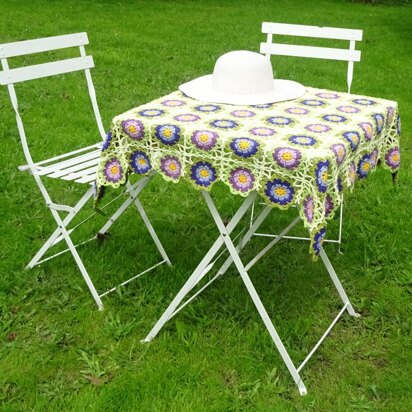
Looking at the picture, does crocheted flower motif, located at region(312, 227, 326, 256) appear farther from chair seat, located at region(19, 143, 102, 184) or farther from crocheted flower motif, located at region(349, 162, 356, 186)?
chair seat, located at region(19, 143, 102, 184)

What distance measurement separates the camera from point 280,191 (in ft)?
8.38

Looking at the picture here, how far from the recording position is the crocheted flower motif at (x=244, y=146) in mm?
2539

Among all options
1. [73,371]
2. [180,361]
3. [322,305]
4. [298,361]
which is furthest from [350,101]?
[73,371]

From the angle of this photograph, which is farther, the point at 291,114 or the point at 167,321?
the point at 167,321

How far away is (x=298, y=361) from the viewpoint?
3.05 meters

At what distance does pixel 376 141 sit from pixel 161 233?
1.73 metres

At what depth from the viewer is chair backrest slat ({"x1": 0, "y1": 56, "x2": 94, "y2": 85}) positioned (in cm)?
338

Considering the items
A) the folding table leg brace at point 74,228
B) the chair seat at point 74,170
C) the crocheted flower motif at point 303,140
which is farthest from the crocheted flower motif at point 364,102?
the chair seat at point 74,170

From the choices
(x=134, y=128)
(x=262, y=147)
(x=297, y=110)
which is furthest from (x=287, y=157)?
(x=134, y=128)

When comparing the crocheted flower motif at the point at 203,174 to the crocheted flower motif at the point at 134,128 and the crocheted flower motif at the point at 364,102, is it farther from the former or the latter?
the crocheted flower motif at the point at 364,102

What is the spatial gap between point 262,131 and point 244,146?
0.51 ft

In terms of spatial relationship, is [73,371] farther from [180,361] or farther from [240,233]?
[240,233]

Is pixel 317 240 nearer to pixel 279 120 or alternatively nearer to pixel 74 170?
pixel 279 120

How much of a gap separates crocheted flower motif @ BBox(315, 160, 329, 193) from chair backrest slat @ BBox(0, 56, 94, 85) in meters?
1.88
